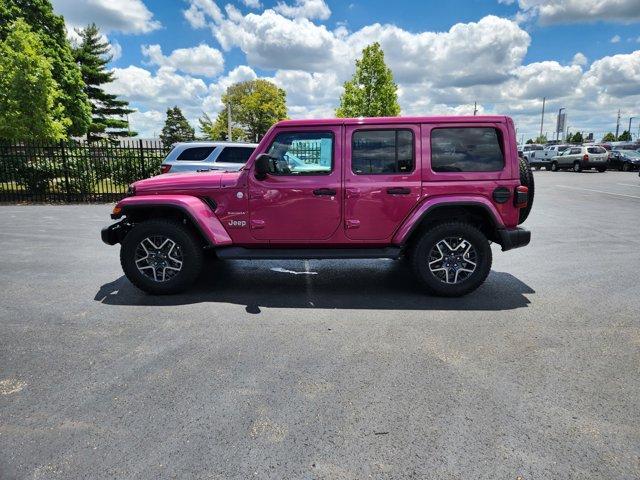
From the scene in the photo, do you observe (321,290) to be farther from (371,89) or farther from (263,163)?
(371,89)

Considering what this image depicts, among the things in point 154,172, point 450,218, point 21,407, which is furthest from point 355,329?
point 154,172

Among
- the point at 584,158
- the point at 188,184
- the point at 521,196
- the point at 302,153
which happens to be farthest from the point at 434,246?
the point at 584,158

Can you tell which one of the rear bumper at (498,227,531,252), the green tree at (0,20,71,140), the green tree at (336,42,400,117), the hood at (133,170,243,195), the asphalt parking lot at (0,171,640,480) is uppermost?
the green tree at (336,42,400,117)

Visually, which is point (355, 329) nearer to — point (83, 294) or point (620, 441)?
point (620, 441)

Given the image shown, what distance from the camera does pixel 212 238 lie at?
4.66 m

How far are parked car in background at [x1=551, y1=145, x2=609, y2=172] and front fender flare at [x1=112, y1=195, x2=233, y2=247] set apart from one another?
31.2m

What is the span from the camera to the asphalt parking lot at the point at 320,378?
7.12 feet

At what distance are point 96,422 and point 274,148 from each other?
324cm

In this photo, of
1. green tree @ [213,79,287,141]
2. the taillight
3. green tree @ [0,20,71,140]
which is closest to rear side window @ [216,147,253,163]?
the taillight

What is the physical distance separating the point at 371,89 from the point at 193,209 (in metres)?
33.9

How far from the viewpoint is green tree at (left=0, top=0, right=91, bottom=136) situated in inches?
1013

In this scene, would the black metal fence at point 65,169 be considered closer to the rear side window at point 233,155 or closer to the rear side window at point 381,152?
the rear side window at point 233,155

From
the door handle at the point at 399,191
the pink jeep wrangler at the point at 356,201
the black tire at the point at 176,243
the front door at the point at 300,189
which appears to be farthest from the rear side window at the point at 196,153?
the door handle at the point at 399,191

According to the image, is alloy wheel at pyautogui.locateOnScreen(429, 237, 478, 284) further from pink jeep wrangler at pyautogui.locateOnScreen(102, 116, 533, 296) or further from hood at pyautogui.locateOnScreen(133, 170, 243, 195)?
hood at pyautogui.locateOnScreen(133, 170, 243, 195)
